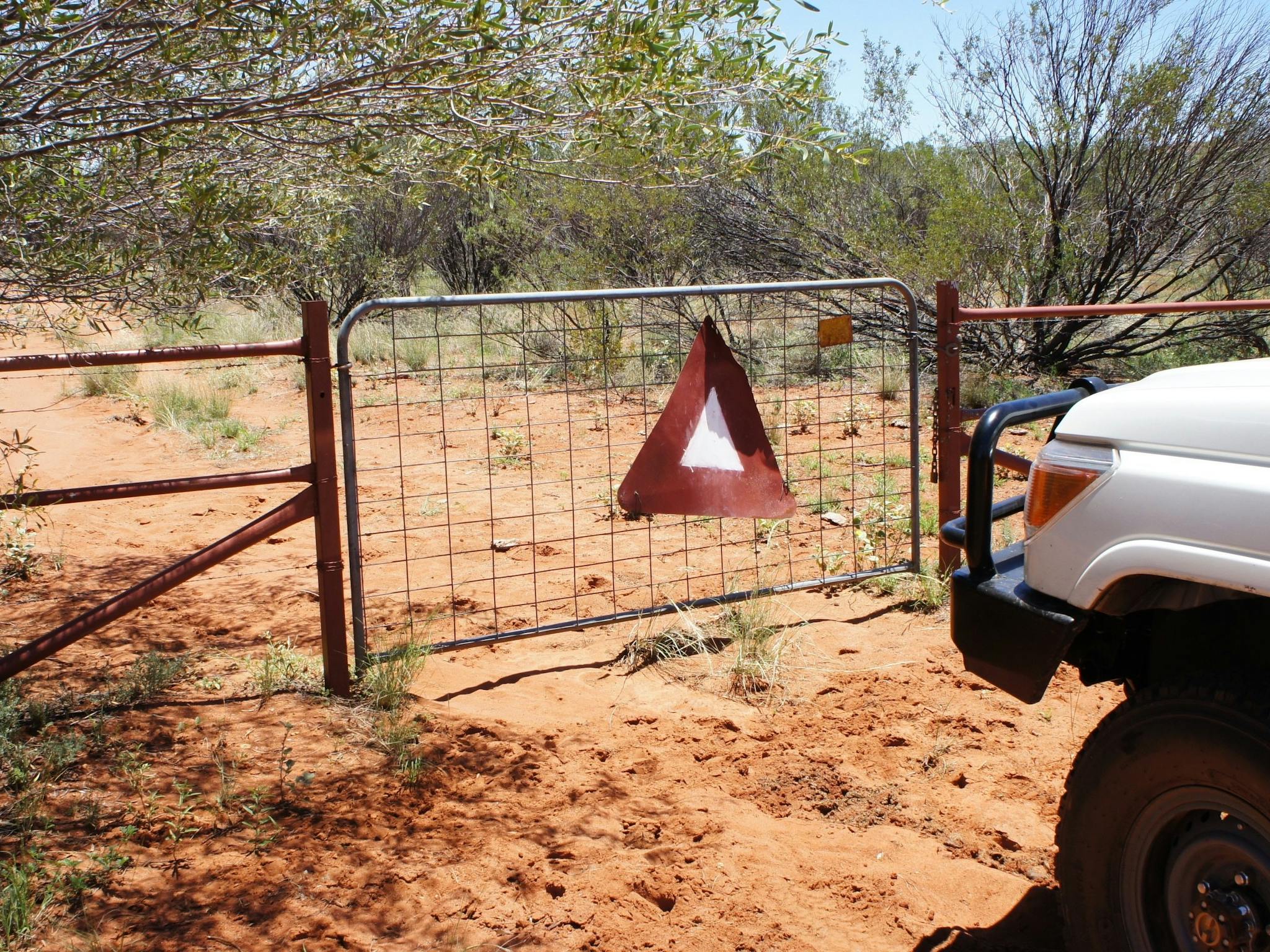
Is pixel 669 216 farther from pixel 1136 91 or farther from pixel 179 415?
pixel 179 415

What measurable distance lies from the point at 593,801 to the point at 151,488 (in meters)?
1.95

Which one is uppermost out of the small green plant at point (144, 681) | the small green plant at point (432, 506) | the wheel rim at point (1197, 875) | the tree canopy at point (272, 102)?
the tree canopy at point (272, 102)

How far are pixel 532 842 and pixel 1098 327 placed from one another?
10.7 meters

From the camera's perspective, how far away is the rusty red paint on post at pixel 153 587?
370 centimetres

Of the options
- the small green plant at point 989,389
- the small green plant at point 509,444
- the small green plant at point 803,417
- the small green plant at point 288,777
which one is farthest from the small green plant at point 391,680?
the small green plant at point 989,389

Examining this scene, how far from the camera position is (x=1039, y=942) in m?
3.03

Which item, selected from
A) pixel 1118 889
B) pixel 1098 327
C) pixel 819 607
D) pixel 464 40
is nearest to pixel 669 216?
pixel 1098 327

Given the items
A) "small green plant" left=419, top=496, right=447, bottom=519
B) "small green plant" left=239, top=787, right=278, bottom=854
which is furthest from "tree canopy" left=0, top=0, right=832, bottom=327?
"small green plant" left=419, top=496, right=447, bottom=519

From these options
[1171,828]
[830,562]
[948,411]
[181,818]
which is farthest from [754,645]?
[1171,828]

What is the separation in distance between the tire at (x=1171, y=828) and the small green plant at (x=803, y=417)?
7.36m

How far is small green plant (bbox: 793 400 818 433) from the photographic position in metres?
10.3

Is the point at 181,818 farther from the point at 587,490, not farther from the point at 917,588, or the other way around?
the point at 587,490

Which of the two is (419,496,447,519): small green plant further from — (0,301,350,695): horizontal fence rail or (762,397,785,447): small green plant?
(762,397,785,447): small green plant

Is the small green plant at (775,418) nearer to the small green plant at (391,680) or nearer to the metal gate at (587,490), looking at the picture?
the metal gate at (587,490)
